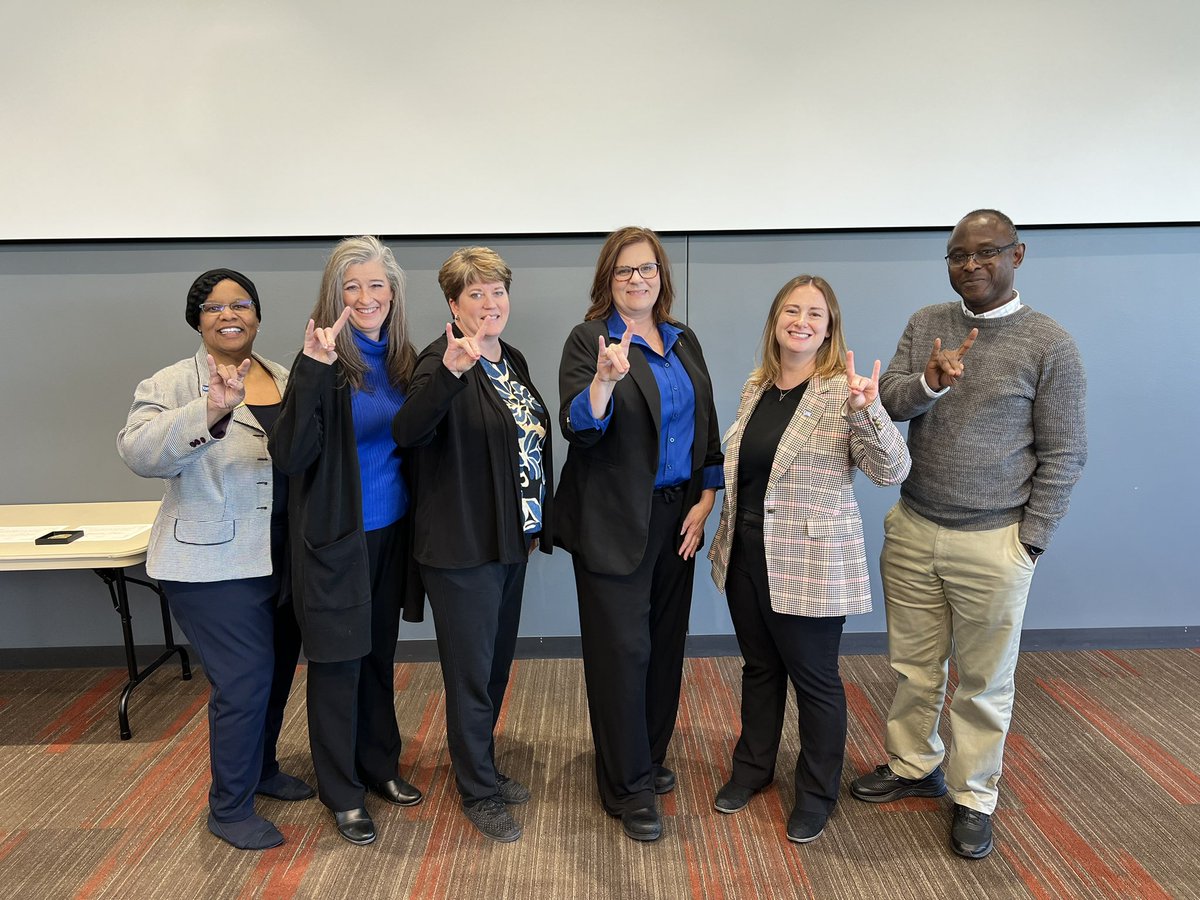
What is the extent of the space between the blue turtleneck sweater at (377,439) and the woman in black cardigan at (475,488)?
77mm

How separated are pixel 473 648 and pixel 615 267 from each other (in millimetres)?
1074

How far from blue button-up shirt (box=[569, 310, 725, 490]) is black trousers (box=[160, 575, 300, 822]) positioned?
3.55 feet

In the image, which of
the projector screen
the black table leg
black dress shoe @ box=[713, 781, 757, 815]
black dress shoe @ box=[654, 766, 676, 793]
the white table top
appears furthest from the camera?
the projector screen

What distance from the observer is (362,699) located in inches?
87.0

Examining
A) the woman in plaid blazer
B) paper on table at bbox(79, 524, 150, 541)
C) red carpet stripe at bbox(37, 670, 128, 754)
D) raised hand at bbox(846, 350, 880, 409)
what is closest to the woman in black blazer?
the woman in plaid blazer

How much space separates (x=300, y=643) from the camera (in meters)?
2.26

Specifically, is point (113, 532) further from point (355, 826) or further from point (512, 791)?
point (512, 791)

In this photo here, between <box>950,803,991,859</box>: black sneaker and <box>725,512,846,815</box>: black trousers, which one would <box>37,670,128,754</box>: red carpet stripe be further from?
<box>950,803,991,859</box>: black sneaker

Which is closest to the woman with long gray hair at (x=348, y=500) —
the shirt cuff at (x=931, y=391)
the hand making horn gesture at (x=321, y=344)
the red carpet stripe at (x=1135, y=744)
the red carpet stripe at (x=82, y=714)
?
the hand making horn gesture at (x=321, y=344)

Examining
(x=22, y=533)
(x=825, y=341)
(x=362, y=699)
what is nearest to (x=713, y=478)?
(x=825, y=341)

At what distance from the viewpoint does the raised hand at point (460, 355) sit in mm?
1785

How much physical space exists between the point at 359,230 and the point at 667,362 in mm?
1520

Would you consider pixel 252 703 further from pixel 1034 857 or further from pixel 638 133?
pixel 638 133

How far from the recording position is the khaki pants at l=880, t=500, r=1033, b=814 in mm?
2018
